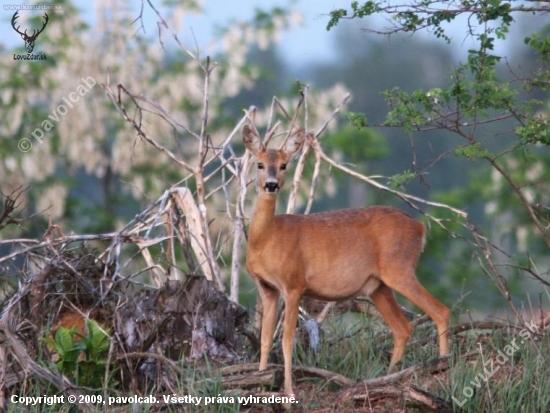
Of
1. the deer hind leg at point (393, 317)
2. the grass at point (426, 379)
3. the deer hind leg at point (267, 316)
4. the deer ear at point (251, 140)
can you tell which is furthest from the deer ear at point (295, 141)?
the grass at point (426, 379)

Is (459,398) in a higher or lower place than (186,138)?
lower

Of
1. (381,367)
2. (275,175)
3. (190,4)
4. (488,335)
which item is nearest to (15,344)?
(275,175)

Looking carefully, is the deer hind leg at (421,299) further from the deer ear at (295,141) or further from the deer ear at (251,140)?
the deer ear at (251,140)

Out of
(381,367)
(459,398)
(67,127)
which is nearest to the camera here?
(459,398)

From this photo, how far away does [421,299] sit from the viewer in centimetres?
918

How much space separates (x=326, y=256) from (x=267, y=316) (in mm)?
669

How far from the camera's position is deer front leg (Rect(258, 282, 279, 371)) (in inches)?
338

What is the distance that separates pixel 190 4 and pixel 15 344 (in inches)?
887

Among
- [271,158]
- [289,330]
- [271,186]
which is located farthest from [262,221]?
[289,330]

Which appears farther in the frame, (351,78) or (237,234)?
(351,78)

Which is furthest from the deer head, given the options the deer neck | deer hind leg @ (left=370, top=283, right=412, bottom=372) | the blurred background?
the blurred background

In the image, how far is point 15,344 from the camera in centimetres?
783

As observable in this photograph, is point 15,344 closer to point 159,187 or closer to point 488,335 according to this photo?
point 488,335

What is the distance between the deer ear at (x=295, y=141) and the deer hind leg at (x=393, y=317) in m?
1.38
